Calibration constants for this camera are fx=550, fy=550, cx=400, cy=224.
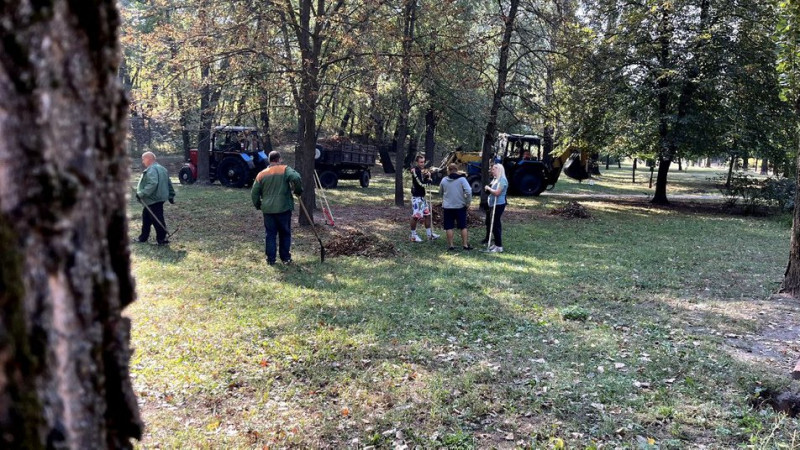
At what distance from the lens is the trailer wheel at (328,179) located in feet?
71.8

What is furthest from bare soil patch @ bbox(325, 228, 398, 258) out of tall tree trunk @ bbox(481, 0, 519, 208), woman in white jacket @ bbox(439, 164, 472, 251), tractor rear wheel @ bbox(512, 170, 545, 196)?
tractor rear wheel @ bbox(512, 170, 545, 196)

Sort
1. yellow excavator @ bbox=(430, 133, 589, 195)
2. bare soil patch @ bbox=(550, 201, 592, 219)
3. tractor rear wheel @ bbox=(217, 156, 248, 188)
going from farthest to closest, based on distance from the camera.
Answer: yellow excavator @ bbox=(430, 133, 589, 195) < tractor rear wheel @ bbox=(217, 156, 248, 188) < bare soil patch @ bbox=(550, 201, 592, 219)

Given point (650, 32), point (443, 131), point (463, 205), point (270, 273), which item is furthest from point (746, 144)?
point (270, 273)

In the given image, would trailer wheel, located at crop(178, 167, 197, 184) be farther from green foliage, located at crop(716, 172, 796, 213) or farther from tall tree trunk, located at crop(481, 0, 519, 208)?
green foliage, located at crop(716, 172, 796, 213)

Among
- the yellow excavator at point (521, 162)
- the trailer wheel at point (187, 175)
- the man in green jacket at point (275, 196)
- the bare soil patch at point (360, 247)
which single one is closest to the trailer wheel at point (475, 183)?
the yellow excavator at point (521, 162)

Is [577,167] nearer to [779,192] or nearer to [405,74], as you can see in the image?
[779,192]

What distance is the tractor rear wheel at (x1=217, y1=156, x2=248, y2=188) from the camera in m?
21.1

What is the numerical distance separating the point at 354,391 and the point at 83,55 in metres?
3.84

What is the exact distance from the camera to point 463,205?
10406mm

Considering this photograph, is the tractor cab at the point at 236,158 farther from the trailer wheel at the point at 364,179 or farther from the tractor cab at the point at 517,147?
the tractor cab at the point at 517,147

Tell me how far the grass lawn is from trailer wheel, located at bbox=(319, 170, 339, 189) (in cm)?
1141

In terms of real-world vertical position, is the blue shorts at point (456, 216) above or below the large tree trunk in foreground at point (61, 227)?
below

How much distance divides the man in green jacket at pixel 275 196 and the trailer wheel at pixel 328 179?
41.9 ft

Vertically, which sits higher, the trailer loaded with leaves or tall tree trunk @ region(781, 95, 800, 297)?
the trailer loaded with leaves
